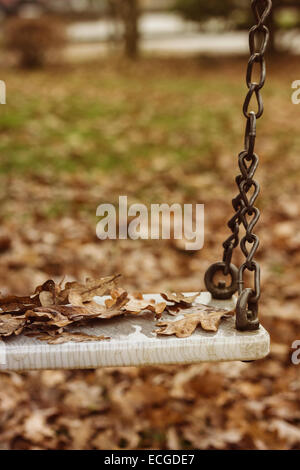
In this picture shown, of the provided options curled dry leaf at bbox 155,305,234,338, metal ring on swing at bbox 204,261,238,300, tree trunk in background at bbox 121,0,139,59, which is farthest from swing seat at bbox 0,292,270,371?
tree trunk in background at bbox 121,0,139,59

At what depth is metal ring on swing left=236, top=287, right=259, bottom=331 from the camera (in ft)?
5.55

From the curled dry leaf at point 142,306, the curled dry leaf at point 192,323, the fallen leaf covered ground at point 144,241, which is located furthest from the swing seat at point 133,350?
the fallen leaf covered ground at point 144,241

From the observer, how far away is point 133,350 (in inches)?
63.4

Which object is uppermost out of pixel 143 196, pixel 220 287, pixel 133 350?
pixel 143 196

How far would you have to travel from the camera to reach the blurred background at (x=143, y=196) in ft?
9.24

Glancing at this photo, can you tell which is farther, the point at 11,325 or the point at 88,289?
the point at 88,289

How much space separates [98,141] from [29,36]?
186 inches

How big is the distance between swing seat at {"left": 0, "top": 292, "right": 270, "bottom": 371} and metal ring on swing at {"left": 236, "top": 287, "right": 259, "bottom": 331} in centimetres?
2

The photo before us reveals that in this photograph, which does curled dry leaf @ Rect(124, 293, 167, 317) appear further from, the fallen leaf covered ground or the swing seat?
the fallen leaf covered ground

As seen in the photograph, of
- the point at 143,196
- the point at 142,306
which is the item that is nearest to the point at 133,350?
the point at 142,306

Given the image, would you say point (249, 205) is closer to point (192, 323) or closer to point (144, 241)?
point (192, 323)

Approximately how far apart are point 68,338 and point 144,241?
2863mm

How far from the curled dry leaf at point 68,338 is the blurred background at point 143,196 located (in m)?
1.15

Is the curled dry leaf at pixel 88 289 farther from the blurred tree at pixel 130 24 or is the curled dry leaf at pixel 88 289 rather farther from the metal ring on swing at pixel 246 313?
the blurred tree at pixel 130 24
